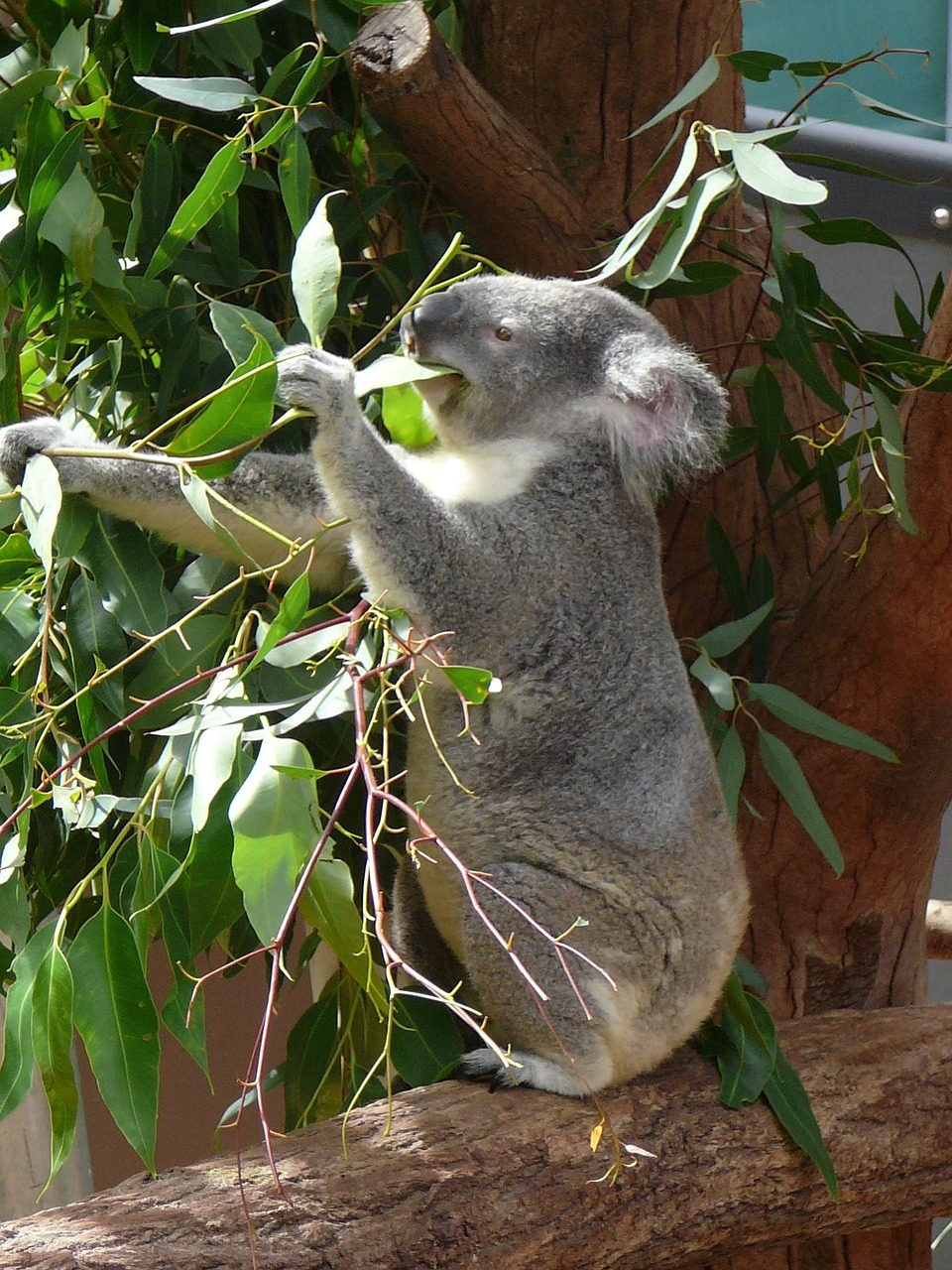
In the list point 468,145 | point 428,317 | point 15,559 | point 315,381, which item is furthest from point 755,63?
point 15,559

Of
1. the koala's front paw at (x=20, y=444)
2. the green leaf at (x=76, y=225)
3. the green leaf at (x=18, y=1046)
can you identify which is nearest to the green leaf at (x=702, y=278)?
the green leaf at (x=76, y=225)

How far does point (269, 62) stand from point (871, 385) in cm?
124

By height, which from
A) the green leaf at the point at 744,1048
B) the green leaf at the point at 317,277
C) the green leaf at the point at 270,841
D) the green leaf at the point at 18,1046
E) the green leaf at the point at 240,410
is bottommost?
the green leaf at the point at 744,1048

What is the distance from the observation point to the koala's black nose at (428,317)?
6.92 ft

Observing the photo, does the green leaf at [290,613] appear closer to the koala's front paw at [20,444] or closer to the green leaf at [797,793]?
the koala's front paw at [20,444]

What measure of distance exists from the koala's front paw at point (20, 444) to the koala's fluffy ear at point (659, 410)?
0.87m

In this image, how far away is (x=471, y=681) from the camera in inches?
55.6

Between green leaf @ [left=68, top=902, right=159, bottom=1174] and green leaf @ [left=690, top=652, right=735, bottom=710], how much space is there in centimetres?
102

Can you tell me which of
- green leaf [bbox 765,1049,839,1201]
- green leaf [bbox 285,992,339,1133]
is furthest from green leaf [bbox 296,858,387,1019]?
green leaf [bbox 765,1049,839,1201]

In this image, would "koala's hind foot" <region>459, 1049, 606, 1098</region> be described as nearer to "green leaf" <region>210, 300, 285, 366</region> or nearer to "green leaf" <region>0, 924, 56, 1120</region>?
"green leaf" <region>0, 924, 56, 1120</region>

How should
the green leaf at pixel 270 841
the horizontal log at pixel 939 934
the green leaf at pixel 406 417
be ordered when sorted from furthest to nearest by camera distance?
the horizontal log at pixel 939 934
the green leaf at pixel 406 417
the green leaf at pixel 270 841

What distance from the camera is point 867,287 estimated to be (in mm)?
4359

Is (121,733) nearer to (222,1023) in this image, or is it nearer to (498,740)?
(498,740)

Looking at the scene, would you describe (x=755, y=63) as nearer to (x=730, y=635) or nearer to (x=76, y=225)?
(x=730, y=635)
